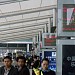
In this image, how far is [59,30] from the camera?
4730 millimetres

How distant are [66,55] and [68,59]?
71 mm

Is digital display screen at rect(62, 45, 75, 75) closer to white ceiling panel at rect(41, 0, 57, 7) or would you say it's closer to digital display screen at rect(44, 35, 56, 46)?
digital display screen at rect(44, 35, 56, 46)

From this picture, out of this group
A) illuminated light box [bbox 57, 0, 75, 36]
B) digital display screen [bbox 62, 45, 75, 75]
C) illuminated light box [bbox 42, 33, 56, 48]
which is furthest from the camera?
illuminated light box [bbox 42, 33, 56, 48]

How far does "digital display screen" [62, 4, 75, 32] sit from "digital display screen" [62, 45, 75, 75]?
34 cm

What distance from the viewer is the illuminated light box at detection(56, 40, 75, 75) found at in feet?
14.9

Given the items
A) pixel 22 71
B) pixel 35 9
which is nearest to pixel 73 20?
pixel 22 71

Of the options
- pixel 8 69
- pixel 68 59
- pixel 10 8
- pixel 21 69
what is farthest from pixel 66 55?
pixel 10 8

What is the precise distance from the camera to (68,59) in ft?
14.9

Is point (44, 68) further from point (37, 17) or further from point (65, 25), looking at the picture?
point (37, 17)

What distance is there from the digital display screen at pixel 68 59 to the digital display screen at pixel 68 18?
0.34 m

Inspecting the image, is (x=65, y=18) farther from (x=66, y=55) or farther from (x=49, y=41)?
(x=49, y=41)

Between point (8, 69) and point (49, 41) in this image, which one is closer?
point (8, 69)

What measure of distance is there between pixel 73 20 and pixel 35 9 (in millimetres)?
15779

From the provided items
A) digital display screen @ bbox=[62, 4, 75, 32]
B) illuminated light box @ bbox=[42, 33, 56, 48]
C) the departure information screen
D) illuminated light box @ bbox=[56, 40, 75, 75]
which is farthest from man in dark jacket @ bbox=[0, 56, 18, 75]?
the departure information screen
